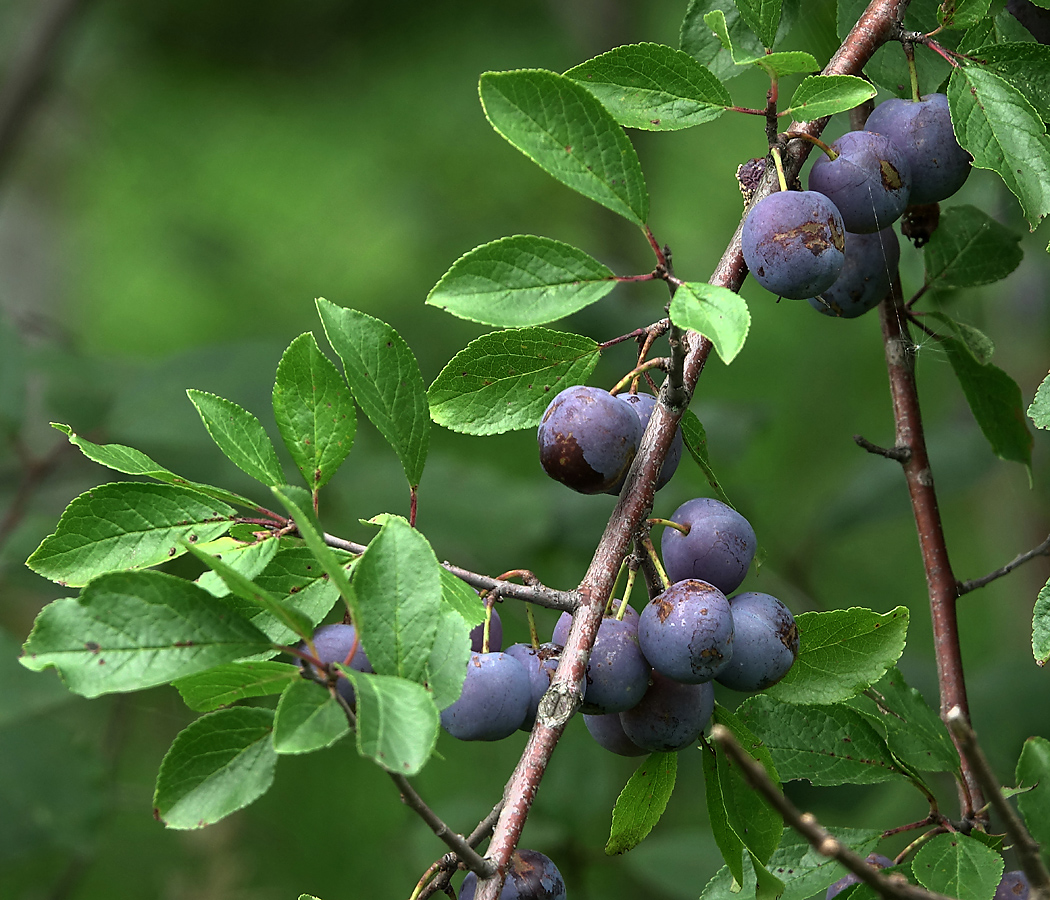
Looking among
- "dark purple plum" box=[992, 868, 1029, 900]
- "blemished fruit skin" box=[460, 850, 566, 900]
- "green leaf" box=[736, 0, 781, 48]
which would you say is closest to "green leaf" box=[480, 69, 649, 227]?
"green leaf" box=[736, 0, 781, 48]

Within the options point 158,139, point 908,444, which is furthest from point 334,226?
point 908,444

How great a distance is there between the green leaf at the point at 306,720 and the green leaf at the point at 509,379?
0.21 m

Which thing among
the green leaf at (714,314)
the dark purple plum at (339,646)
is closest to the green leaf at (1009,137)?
the green leaf at (714,314)

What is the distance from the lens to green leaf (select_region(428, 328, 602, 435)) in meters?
0.61

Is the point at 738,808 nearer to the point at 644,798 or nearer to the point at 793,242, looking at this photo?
the point at 644,798

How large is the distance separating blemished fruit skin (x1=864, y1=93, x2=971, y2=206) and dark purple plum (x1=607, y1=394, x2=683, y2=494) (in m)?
0.22

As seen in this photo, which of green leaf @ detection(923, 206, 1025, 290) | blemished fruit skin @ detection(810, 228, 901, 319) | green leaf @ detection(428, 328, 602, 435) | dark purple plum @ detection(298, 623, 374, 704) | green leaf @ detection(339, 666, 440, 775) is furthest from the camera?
green leaf @ detection(923, 206, 1025, 290)

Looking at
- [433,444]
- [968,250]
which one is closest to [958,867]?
[968,250]

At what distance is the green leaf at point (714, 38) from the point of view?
2.52 feet

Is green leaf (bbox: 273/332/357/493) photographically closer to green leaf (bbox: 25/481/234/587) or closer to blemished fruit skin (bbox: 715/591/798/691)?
green leaf (bbox: 25/481/234/587)

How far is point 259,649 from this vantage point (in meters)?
0.46

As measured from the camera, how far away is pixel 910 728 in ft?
2.29

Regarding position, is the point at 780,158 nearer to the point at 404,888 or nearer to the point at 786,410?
the point at 404,888

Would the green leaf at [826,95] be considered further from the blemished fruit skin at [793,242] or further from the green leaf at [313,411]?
the green leaf at [313,411]
